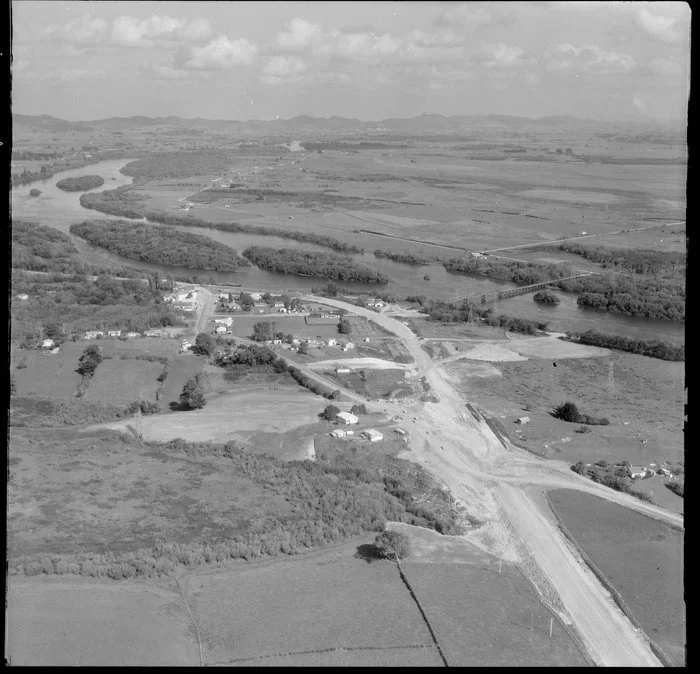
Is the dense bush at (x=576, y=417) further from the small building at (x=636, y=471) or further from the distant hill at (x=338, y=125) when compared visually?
the distant hill at (x=338, y=125)

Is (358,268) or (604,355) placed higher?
(358,268)

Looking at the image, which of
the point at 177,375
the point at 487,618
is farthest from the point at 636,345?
the point at 487,618

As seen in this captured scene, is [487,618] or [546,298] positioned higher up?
[546,298]

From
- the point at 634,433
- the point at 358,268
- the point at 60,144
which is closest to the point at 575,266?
the point at 358,268

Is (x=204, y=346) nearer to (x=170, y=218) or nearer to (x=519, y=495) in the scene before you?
(x=519, y=495)

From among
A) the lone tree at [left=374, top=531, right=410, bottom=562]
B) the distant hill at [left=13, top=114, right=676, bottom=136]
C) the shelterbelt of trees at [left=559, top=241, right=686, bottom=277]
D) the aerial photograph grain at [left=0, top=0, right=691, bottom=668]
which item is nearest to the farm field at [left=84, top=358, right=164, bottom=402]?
the aerial photograph grain at [left=0, top=0, right=691, bottom=668]

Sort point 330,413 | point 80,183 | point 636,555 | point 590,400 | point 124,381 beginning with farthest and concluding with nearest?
point 80,183
point 124,381
point 590,400
point 330,413
point 636,555

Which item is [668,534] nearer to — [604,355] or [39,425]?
[604,355]

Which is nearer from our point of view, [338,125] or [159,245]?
[159,245]
